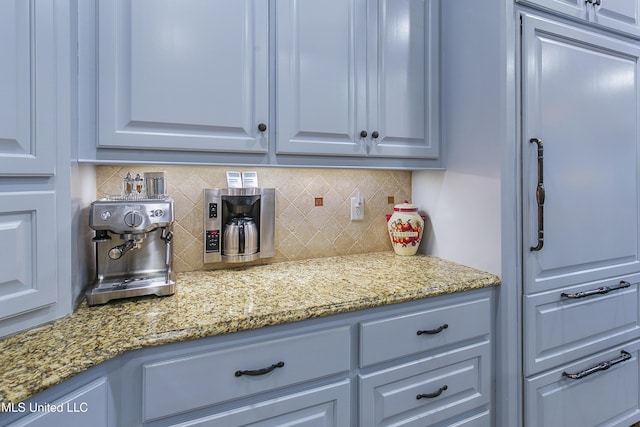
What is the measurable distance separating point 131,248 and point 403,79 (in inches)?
50.8

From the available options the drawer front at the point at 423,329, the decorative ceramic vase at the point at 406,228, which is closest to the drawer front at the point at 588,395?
the drawer front at the point at 423,329

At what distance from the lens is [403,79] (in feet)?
5.17

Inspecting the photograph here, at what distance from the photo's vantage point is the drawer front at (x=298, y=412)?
98 cm

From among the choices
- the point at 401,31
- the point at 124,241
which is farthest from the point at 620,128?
the point at 124,241

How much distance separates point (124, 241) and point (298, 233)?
0.80 meters

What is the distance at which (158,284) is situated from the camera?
1.17 m

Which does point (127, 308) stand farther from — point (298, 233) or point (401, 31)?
point (401, 31)

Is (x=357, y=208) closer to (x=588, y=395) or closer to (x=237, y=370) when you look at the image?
(x=237, y=370)

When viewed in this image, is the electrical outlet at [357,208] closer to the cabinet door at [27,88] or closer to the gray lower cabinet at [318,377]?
the gray lower cabinet at [318,377]

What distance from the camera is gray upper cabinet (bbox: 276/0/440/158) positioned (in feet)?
4.44

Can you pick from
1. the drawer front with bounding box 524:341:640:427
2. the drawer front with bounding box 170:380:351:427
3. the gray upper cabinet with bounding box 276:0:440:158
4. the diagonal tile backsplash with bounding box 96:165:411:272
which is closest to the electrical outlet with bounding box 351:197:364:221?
the diagonal tile backsplash with bounding box 96:165:411:272

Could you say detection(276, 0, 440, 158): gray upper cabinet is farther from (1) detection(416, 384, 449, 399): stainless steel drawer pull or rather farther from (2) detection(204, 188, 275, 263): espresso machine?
(1) detection(416, 384, 449, 399): stainless steel drawer pull

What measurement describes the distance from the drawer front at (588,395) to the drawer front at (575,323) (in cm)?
6

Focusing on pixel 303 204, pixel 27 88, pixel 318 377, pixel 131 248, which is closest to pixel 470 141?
pixel 303 204
